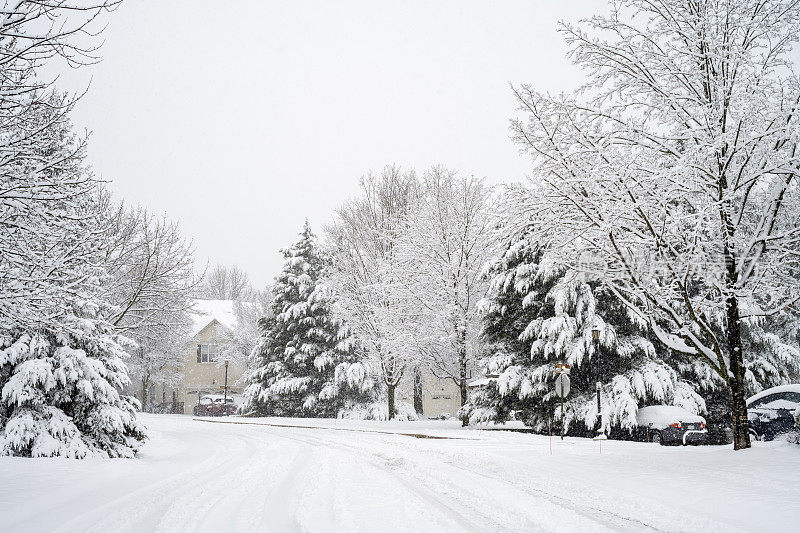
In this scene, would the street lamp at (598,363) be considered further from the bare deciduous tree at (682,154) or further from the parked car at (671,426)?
the bare deciduous tree at (682,154)

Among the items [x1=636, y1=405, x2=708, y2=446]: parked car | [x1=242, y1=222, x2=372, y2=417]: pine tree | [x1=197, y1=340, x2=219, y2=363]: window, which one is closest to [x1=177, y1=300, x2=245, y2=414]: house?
[x1=197, y1=340, x2=219, y2=363]: window

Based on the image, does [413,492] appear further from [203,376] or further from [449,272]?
[203,376]

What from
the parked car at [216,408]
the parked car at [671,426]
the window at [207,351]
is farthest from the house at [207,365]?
the parked car at [671,426]

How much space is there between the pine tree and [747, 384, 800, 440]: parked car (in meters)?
21.0

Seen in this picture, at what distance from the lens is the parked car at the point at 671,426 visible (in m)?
17.9

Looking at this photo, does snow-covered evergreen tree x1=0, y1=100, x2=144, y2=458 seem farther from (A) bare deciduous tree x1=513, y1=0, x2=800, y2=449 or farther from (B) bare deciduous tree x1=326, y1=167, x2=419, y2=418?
(B) bare deciduous tree x1=326, y1=167, x2=419, y2=418

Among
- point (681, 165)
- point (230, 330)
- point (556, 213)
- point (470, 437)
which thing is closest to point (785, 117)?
point (681, 165)

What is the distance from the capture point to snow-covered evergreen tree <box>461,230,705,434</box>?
20047 mm

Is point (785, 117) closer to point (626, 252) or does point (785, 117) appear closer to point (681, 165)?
point (681, 165)

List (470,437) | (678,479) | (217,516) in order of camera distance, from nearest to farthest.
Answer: (217,516) < (678,479) < (470,437)

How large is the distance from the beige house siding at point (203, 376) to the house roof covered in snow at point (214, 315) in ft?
2.19

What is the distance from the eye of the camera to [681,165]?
970cm

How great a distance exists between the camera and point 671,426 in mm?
18094

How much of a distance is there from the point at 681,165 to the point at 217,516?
880cm
